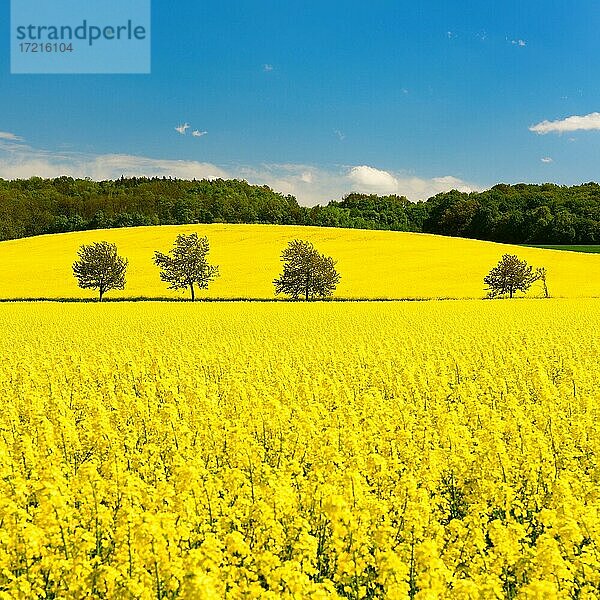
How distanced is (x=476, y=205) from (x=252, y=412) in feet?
311

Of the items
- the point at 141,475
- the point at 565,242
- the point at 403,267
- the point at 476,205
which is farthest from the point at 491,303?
the point at 476,205

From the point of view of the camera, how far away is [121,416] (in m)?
10.2

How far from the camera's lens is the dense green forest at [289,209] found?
8800cm

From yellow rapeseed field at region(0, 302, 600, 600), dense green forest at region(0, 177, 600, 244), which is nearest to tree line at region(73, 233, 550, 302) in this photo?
yellow rapeseed field at region(0, 302, 600, 600)

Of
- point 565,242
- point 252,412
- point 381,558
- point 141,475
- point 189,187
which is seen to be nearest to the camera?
point 381,558

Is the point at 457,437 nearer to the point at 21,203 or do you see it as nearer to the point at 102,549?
the point at 102,549

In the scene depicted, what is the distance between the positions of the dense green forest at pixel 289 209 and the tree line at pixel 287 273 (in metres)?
40.8

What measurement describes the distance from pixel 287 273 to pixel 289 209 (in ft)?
200

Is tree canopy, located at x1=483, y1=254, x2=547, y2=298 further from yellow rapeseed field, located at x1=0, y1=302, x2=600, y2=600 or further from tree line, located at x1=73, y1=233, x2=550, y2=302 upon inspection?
yellow rapeseed field, located at x1=0, y1=302, x2=600, y2=600

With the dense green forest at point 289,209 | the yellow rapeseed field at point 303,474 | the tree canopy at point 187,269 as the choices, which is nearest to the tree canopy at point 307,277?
the tree canopy at point 187,269

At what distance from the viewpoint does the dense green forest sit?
88.0m

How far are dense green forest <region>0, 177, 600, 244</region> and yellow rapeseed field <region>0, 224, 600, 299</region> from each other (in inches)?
720

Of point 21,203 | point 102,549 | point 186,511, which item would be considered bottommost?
point 102,549

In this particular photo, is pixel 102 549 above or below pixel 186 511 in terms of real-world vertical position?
below
